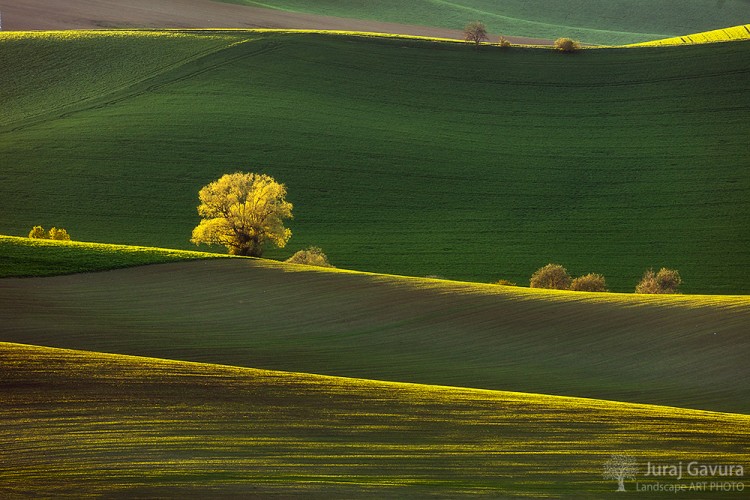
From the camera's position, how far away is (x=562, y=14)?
122 metres

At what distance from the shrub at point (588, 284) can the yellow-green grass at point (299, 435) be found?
19877mm

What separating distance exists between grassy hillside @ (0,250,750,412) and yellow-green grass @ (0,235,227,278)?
74 centimetres

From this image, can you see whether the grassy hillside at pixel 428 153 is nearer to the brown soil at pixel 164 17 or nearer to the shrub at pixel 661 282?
the shrub at pixel 661 282

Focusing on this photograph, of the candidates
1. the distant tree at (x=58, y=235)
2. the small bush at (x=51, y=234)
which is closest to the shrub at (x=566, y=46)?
the small bush at (x=51, y=234)

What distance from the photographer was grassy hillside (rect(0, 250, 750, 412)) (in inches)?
1021

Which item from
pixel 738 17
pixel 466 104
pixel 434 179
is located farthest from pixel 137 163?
pixel 738 17

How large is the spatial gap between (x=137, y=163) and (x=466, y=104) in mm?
22975

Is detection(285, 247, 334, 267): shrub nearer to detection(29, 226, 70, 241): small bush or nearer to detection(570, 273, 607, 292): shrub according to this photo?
detection(29, 226, 70, 241): small bush

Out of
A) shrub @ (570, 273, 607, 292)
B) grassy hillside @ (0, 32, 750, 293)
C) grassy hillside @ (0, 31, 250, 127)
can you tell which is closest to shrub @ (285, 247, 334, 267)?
grassy hillside @ (0, 32, 750, 293)

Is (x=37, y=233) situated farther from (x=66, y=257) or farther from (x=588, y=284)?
(x=588, y=284)

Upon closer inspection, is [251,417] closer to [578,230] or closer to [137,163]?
[578,230]

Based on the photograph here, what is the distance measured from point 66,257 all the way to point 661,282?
82.4ft

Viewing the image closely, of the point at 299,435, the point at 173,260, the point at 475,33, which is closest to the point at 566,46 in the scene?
the point at 475,33

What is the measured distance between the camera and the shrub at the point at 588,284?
138 feet
